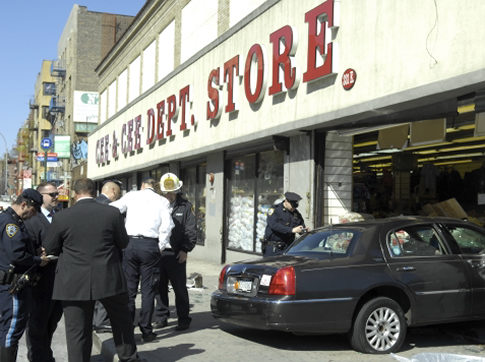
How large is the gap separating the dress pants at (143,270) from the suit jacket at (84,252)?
66.4 inches

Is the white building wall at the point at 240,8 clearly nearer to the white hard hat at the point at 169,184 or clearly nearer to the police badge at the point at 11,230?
the white hard hat at the point at 169,184

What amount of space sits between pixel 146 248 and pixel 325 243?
220cm

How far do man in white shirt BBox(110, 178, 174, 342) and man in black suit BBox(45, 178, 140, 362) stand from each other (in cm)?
Result: 164

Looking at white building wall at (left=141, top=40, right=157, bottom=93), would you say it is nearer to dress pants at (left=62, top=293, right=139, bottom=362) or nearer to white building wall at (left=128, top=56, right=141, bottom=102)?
white building wall at (left=128, top=56, right=141, bottom=102)

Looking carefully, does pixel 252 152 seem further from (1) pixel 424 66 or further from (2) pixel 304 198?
(1) pixel 424 66

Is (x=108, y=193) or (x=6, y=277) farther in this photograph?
(x=108, y=193)

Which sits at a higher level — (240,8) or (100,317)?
(240,8)

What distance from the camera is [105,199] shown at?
24.0ft

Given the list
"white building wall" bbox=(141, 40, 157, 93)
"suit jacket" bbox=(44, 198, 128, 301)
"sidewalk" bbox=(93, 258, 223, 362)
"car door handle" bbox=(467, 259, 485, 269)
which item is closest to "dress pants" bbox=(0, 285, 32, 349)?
"suit jacket" bbox=(44, 198, 128, 301)

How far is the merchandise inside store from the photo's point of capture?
37.0 ft

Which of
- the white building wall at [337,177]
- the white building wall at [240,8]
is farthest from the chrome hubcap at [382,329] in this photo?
the white building wall at [240,8]

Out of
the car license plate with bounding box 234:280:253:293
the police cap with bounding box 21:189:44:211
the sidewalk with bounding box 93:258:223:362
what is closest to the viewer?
the police cap with bounding box 21:189:44:211

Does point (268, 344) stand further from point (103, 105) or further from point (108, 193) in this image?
point (103, 105)

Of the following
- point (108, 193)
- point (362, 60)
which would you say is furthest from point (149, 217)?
point (362, 60)
